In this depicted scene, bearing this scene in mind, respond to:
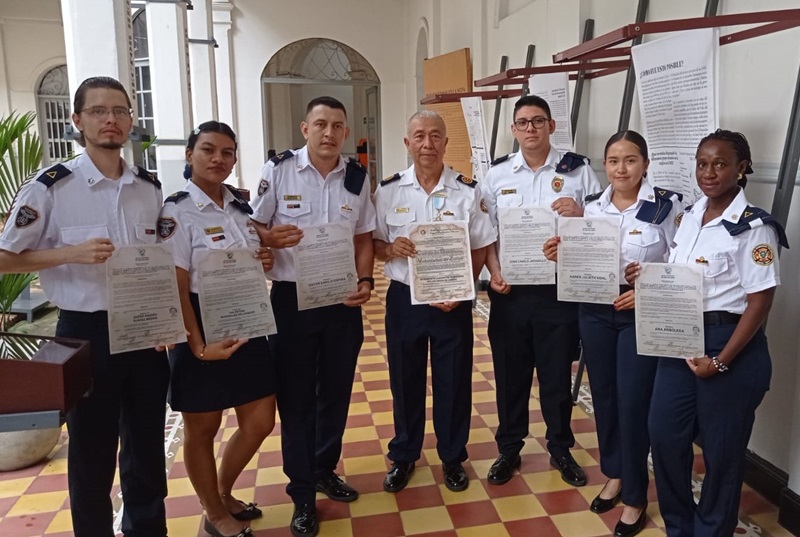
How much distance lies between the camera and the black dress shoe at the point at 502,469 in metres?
2.79

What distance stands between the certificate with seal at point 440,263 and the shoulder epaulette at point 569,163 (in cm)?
56

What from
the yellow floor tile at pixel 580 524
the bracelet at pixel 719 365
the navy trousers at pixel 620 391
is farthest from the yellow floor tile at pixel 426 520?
the bracelet at pixel 719 365

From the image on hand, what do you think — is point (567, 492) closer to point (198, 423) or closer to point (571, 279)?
point (571, 279)

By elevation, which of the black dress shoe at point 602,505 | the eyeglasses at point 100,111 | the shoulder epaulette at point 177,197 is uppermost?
the eyeglasses at point 100,111

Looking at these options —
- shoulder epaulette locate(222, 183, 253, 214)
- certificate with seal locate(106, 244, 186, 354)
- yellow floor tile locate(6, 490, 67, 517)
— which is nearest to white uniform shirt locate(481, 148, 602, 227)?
shoulder epaulette locate(222, 183, 253, 214)

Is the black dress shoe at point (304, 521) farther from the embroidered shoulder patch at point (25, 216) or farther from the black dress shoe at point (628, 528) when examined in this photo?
the embroidered shoulder patch at point (25, 216)

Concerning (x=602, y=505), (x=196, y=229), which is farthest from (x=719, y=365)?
(x=196, y=229)

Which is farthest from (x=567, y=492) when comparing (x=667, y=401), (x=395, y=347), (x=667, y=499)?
(x=395, y=347)

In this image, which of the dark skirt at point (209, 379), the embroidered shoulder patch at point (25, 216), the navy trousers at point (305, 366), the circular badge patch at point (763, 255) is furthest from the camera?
the navy trousers at point (305, 366)

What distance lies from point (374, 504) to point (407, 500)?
0.49 ft

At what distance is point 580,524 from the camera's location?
2475mm

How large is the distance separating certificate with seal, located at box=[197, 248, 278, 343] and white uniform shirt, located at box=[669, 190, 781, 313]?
147 cm

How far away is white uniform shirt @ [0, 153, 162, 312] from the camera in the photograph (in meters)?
1.74

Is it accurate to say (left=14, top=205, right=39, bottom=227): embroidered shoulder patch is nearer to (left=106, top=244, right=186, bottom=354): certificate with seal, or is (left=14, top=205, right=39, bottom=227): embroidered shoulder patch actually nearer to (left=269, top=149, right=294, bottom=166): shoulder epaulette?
(left=106, top=244, right=186, bottom=354): certificate with seal
